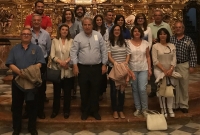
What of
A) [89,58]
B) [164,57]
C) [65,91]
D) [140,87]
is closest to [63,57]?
[89,58]

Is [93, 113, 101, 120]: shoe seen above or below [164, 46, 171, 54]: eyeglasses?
below

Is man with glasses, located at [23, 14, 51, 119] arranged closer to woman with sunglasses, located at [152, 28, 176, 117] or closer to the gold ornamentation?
woman with sunglasses, located at [152, 28, 176, 117]

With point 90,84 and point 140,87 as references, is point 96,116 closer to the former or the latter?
point 90,84

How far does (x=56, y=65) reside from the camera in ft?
14.3

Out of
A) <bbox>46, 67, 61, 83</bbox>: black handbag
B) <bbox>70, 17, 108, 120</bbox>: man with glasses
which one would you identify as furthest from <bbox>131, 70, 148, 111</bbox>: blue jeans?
<bbox>46, 67, 61, 83</bbox>: black handbag

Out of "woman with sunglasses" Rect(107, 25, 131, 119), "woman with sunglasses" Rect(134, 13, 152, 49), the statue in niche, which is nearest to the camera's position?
"woman with sunglasses" Rect(107, 25, 131, 119)

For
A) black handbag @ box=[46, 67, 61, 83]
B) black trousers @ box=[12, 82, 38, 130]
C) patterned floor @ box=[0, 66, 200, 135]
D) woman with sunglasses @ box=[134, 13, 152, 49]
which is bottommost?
patterned floor @ box=[0, 66, 200, 135]

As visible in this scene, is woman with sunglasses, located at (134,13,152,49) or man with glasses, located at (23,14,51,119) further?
woman with sunglasses, located at (134,13,152,49)

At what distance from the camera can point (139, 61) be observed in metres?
4.42

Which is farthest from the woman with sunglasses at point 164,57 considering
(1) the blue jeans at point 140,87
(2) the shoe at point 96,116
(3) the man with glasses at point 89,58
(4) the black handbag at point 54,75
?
(4) the black handbag at point 54,75

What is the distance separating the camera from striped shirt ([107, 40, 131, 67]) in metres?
4.35

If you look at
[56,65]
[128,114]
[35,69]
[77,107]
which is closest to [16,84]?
[35,69]

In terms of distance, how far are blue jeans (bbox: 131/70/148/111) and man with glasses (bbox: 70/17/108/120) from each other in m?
0.62

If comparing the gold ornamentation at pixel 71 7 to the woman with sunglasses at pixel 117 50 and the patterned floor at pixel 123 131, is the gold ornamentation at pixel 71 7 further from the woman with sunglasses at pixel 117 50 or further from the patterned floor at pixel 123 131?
the patterned floor at pixel 123 131
